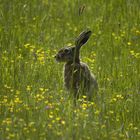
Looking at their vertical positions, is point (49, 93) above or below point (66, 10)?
below

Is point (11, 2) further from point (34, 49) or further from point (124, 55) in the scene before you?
point (124, 55)

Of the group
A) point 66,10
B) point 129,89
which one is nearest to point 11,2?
point 66,10

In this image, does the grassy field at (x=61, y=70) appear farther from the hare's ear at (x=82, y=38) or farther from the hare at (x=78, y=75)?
the hare's ear at (x=82, y=38)

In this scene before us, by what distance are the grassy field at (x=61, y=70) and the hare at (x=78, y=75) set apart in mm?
104

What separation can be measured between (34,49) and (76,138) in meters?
3.26

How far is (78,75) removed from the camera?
8211mm

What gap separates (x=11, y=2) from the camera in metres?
10.6

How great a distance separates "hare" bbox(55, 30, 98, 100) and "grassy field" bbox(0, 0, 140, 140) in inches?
4.1

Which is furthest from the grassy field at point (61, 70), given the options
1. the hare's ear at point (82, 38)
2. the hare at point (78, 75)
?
the hare's ear at point (82, 38)

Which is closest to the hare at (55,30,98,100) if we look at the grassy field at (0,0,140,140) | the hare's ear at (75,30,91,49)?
the hare's ear at (75,30,91,49)

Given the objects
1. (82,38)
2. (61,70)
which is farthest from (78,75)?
(61,70)

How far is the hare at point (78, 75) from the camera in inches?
312

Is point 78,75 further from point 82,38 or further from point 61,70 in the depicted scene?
point 61,70

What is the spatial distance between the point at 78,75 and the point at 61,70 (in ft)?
1.98
